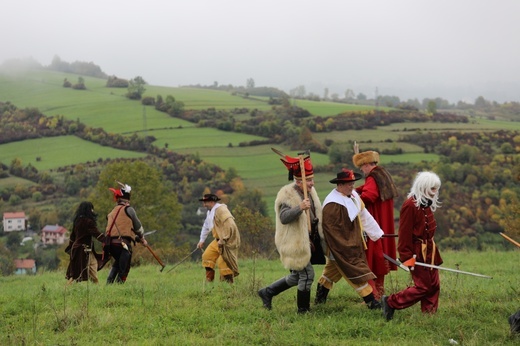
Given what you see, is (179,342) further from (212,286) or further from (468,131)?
(468,131)

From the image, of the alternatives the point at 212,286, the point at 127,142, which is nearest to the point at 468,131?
the point at 127,142

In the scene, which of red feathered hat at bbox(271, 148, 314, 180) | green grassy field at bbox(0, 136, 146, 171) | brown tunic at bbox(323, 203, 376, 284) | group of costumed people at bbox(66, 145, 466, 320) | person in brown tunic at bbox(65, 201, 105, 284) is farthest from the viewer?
green grassy field at bbox(0, 136, 146, 171)

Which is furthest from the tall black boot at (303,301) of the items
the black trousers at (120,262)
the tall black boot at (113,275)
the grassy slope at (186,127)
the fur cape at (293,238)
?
the grassy slope at (186,127)

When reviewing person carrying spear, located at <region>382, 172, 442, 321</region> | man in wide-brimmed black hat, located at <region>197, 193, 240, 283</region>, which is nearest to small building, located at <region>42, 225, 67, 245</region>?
man in wide-brimmed black hat, located at <region>197, 193, 240, 283</region>

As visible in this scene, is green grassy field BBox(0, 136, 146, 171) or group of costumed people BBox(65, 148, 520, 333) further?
green grassy field BBox(0, 136, 146, 171)

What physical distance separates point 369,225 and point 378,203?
799mm

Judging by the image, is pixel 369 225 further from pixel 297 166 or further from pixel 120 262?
pixel 120 262

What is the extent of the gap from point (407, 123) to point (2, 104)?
67068 millimetres

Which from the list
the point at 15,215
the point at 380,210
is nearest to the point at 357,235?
the point at 380,210

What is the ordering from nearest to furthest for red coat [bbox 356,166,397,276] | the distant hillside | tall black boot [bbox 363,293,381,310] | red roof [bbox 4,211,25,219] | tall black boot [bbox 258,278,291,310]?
1. tall black boot [bbox 363,293,381,310]
2. tall black boot [bbox 258,278,291,310]
3. red coat [bbox 356,166,397,276]
4. the distant hillside
5. red roof [bbox 4,211,25,219]

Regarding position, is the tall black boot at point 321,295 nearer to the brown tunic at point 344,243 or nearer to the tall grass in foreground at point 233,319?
the tall grass in foreground at point 233,319

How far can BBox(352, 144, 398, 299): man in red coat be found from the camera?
909cm

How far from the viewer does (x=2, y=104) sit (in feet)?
349

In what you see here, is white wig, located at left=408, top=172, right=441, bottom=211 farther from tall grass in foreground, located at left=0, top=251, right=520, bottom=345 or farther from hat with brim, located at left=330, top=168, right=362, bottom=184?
tall grass in foreground, located at left=0, top=251, right=520, bottom=345
